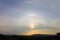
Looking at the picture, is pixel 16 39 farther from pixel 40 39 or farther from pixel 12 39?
pixel 40 39

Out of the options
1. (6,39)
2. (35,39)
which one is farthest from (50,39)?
(6,39)

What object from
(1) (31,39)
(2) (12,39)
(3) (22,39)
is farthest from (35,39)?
(2) (12,39)

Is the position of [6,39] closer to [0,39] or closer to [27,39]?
[0,39]

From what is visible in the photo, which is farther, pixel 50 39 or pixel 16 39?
pixel 50 39

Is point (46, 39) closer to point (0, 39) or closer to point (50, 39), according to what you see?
point (50, 39)

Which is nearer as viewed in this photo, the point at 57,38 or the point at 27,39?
the point at 27,39

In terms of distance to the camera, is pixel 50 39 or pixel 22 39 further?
pixel 50 39

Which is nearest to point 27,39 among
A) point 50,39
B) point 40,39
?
point 40,39
